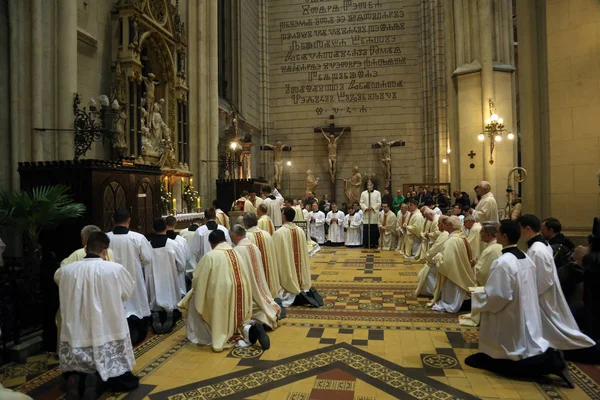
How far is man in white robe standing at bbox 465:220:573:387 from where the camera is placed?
4.02m

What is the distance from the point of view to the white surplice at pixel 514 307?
4023 mm

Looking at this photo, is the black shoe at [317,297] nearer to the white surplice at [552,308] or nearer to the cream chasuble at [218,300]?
the cream chasuble at [218,300]

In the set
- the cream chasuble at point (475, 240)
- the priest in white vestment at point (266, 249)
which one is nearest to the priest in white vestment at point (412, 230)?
the cream chasuble at point (475, 240)

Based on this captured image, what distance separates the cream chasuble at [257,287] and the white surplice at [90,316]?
75.6 inches

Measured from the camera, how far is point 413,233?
11469 millimetres

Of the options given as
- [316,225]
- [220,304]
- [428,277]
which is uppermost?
[316,225]

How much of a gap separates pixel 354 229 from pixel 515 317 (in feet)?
35.2

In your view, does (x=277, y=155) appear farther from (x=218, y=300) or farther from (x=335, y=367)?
(x=335, y=367)

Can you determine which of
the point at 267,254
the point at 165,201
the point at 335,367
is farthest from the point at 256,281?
the point at 165,201

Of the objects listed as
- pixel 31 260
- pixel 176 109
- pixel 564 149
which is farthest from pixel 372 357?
pixel 176 109

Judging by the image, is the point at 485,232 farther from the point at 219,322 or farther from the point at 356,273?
the point at 356,273

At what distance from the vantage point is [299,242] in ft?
23.7

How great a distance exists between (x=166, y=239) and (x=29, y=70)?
4.44 metres

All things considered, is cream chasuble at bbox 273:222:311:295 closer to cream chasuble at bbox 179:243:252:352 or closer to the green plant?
cream chasuble at bbox 179:243:252:352
